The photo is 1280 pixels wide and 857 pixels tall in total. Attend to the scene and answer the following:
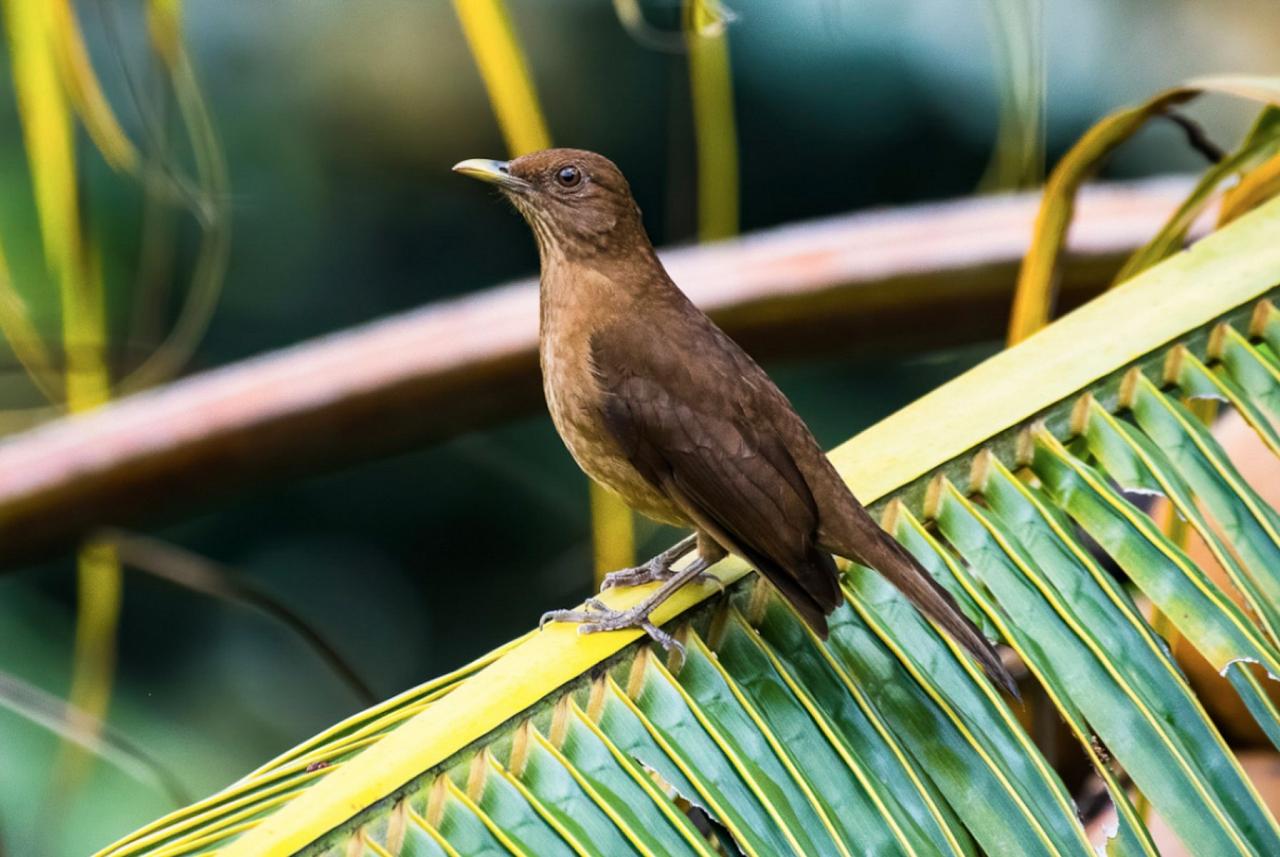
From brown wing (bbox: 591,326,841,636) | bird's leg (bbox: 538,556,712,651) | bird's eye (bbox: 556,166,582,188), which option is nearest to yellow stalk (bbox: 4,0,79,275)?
bird's eye (bbox: 556,166,582,188)

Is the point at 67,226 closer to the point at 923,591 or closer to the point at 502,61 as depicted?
the point at 502,61

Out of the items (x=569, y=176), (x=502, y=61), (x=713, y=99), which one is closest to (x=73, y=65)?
(x=502, y=61)

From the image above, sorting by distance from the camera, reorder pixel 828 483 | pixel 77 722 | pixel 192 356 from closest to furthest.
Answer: pixel 828 483 → pixel 77 722 → pixel 192 356

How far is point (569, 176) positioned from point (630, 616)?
91 centimetres

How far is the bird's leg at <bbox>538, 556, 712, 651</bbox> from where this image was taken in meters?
1.68

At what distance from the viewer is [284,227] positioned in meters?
4.64

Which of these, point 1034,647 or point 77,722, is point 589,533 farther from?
point 1034,647

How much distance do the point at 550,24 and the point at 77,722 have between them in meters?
2.53

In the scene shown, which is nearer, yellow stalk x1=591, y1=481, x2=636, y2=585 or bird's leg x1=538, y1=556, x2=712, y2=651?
bird's leg x1=538, y1=556, x2=712, y2=651

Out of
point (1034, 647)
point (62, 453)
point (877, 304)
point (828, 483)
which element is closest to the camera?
point (1034, 647)

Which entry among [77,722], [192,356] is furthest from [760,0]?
[77,722]

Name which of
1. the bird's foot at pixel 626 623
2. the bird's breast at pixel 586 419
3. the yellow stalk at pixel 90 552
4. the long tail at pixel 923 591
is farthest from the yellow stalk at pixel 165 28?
the long tail at pixel 923 591

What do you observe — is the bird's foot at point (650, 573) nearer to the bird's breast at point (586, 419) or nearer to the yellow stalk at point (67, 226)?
the bird's breast at point (586, 419)

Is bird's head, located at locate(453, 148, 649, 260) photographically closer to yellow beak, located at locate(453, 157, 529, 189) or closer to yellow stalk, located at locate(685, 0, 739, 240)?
yellow beak, located at locate(453, 157, 529, 189)
